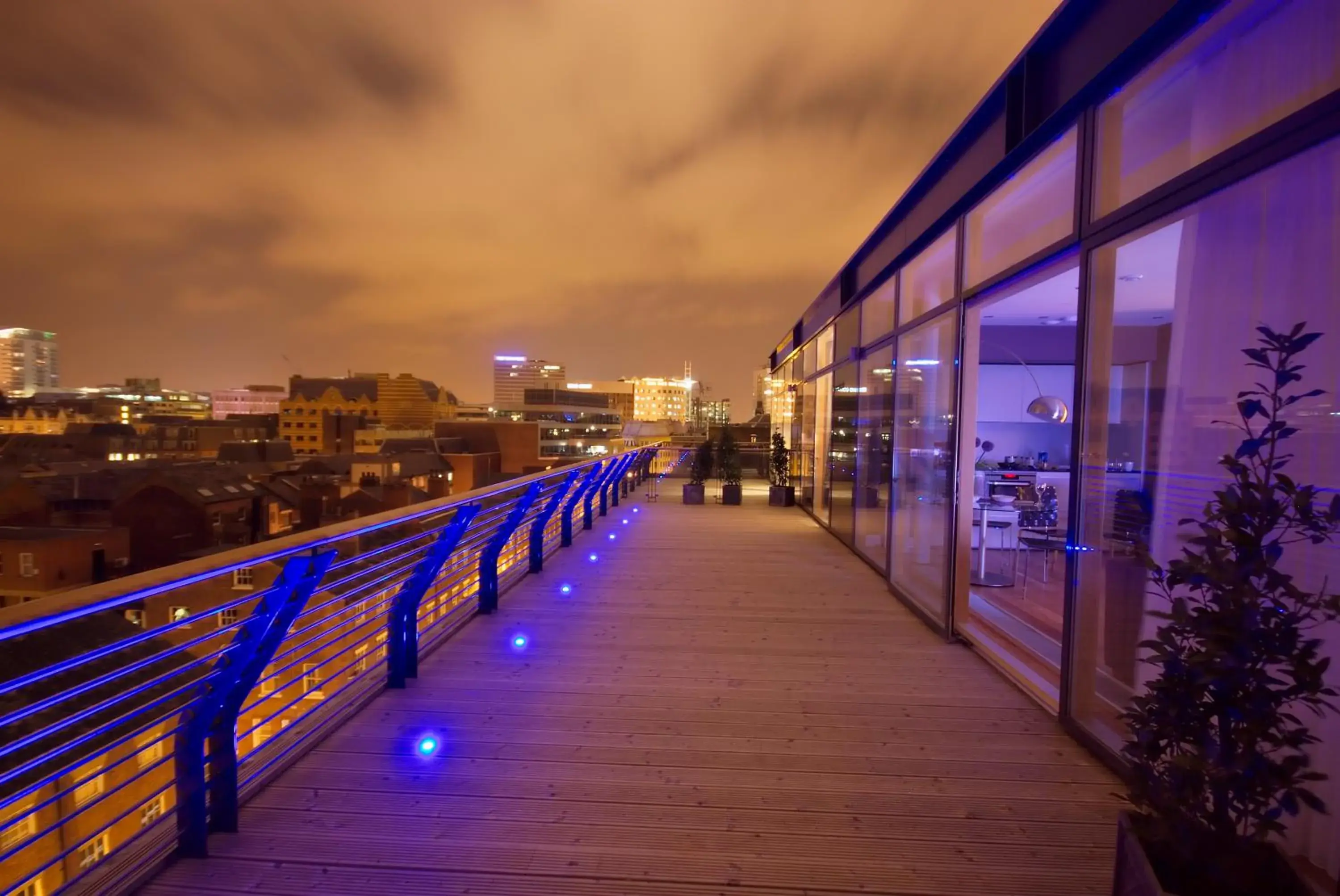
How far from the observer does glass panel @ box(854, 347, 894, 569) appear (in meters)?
5.47

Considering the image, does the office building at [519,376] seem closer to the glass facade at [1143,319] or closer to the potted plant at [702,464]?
the potted plant at [702,464]

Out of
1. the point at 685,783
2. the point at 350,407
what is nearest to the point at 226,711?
the point at 685,783

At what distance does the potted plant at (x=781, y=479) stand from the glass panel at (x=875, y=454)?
13.8 feet

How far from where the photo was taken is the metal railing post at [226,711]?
5.93 feet

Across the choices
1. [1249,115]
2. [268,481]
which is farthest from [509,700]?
[268,481]

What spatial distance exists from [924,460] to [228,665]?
4.19m

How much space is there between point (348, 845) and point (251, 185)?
66.5 meters

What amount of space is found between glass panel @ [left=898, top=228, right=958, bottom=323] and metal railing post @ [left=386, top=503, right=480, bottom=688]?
10.6 ft

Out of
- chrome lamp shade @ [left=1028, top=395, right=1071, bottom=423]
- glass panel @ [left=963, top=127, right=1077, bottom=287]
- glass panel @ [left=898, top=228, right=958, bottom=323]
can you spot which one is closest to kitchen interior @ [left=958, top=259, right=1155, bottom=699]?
chrome lamp shade @ [left=1028, top=395, right=1071, bottom=423]

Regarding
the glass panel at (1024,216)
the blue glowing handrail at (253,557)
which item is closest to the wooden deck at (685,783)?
the blue glowing handrail at (253,557)

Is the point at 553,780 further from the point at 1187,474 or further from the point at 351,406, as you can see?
the point at 351,406

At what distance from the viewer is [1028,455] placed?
940 centimetres

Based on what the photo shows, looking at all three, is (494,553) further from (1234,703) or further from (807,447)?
(807,447)

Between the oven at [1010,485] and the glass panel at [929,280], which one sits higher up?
the glass panel at [929,280]
